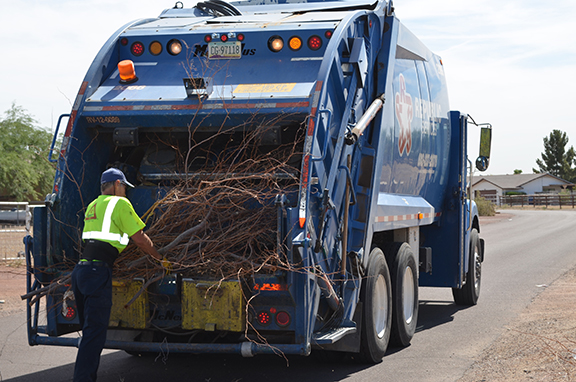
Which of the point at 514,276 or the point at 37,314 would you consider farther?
the point at 514,276

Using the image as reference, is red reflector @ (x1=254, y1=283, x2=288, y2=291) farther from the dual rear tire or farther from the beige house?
the beige house

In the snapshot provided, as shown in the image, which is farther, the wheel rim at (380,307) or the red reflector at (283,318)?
the wheel rim at (380,307)

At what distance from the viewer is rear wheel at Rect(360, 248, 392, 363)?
19.1 feet

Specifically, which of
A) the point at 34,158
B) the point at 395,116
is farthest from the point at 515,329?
the point at 34,158

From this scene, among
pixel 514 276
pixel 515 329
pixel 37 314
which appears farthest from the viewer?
pixel 514 276

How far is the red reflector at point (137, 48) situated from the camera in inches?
241

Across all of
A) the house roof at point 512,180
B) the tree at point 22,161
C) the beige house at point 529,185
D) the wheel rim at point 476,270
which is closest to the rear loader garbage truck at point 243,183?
the wheel rim at point 476,270

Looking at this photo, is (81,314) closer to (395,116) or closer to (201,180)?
(201,180)

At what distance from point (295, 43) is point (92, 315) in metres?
2.76

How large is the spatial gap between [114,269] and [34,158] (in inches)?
1199

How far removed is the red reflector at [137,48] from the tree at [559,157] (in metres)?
91.2

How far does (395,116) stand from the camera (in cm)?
657

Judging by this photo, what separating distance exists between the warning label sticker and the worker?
1288 millimetres

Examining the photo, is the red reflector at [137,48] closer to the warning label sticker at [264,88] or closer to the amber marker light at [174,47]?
the amber marker light at [174,47]
